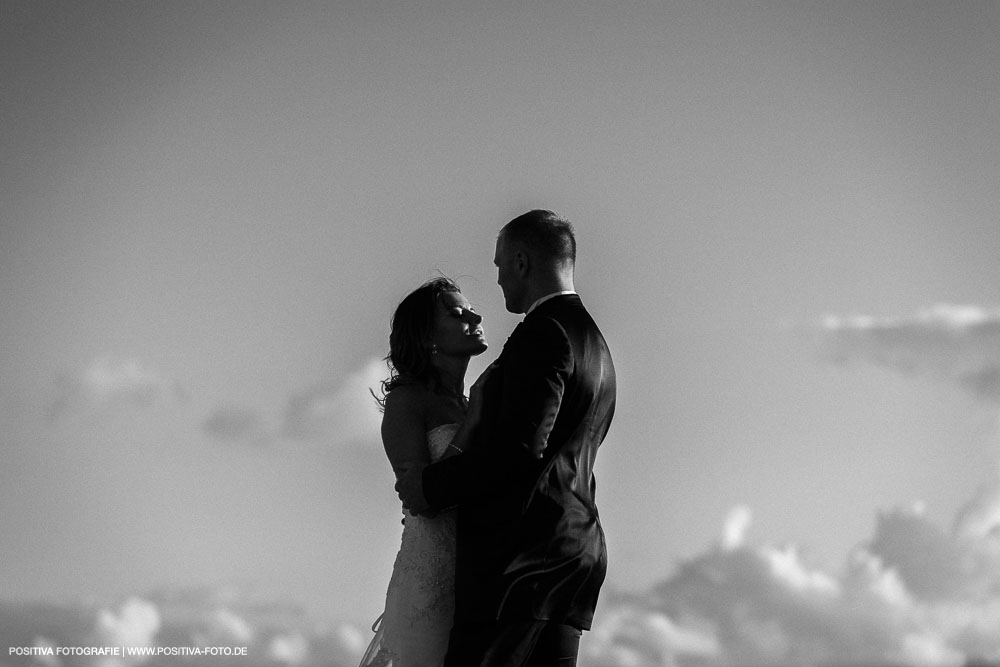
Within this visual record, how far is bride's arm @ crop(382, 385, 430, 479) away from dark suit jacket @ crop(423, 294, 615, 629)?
1.40 feet

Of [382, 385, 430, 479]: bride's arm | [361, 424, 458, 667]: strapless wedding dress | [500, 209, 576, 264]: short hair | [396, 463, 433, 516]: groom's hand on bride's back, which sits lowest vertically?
[361, 424, 458, 667]: strapless wedding dress

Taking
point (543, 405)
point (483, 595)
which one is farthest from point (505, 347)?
point (483, 595)

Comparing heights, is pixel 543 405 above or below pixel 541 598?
above

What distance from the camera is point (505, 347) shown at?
4113 millimetres

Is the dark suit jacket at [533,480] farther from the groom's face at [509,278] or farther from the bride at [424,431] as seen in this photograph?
the bride at [424,431]

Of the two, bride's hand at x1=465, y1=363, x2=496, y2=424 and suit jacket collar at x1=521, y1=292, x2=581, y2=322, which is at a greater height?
suit jacket collar at x1=521, y1=292, x2=581, y2=322

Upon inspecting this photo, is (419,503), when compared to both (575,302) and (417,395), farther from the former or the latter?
(575,302)

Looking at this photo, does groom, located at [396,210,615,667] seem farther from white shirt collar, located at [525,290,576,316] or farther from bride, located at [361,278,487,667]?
bride, located at [361,278,487,667]

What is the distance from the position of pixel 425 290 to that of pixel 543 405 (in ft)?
3.64

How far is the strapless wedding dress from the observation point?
4.73 metres

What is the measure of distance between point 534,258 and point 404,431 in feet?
2.93

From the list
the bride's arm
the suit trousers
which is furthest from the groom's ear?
the suit trousers

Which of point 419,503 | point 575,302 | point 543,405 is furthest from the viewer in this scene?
point 419,503

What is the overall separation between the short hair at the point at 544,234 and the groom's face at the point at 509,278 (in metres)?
0.05
